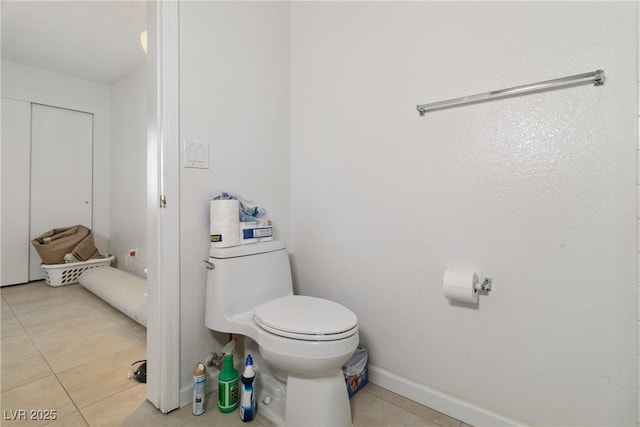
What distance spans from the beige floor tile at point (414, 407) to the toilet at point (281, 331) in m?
0.28

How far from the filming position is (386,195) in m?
1.42

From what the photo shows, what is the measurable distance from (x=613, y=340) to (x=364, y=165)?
3.58ft

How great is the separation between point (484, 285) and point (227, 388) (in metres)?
1.12

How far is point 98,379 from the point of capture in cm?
146

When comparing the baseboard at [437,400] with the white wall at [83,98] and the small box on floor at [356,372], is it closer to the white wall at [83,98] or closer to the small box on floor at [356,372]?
the small box on floor at [356,372]

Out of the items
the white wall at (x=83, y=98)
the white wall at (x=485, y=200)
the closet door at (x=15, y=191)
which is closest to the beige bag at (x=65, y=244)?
the closet door at (x=15, y=191)

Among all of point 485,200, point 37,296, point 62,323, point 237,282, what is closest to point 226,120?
point 237,282

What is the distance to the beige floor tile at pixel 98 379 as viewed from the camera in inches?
52.6

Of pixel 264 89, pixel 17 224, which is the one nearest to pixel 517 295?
pixel 264 89

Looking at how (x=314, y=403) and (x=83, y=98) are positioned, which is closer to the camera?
(x=314, y=403)

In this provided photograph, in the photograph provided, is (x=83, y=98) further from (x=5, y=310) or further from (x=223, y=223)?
(x=223, y=223)

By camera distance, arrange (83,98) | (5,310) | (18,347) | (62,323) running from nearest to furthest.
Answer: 1. (18,347)
2. (62,323)
3. (5,310)
4. (83,98)

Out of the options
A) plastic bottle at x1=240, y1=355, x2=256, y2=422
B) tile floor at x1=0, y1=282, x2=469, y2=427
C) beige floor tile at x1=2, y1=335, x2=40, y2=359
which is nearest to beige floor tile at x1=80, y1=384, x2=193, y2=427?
tile floor at x1=0, y1=282, x2=469, y2=427

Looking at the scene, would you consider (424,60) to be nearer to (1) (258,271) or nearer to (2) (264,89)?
(2) (264,89)
